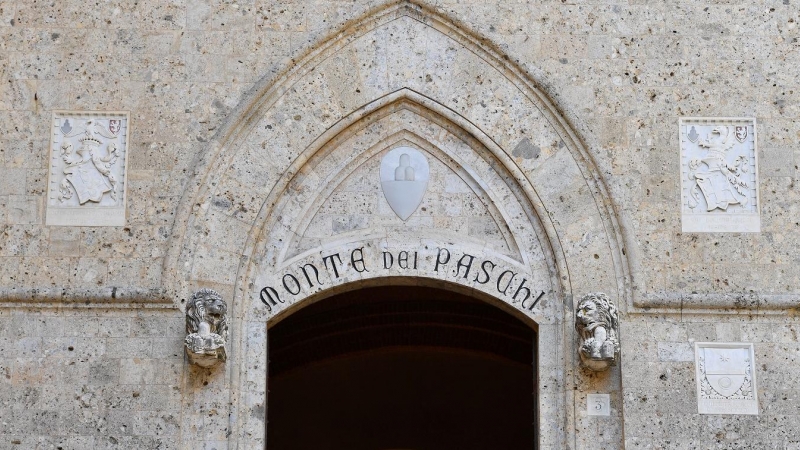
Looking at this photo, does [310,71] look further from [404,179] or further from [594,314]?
[594,314]

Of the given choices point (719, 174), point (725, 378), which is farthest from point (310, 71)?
point (725, 378)

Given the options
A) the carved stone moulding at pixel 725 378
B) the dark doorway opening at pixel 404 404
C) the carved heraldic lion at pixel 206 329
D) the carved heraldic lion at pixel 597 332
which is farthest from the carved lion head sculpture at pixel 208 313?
the dark doorway opening at pixel 404 404

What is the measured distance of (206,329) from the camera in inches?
472

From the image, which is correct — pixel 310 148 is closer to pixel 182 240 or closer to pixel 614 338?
pixel 182 240

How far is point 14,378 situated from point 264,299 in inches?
74.0

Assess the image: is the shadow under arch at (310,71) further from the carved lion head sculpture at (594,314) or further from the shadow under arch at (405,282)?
the shadow under arch at (405,282)

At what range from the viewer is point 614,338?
1206cm

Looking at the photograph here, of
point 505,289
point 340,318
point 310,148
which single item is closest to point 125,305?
point 310,148

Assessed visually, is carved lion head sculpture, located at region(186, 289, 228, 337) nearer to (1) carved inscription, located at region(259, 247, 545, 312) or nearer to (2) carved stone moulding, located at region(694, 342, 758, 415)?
(1) carved inscription, located at region(259, 247, 545, 312)

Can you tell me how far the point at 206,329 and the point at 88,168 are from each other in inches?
63.5

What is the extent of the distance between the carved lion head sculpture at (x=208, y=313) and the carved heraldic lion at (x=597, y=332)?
254cm

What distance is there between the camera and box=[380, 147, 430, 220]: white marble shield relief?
12.7 meters

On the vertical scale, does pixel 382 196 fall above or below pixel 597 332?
above

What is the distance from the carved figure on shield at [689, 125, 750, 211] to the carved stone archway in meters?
0.71
